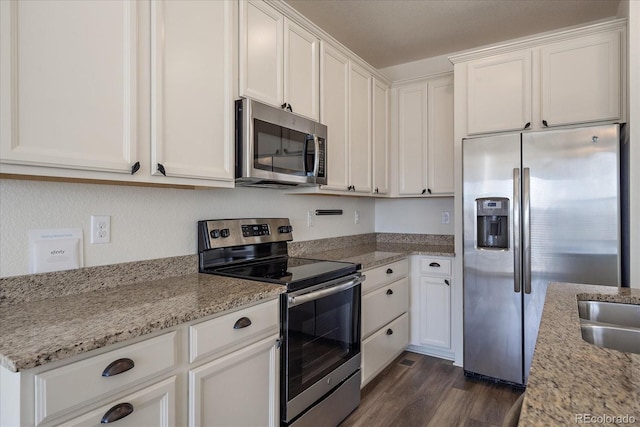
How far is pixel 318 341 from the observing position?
6.11 feet

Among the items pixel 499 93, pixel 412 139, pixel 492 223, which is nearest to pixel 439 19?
pixel 499 93

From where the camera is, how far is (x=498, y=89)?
267cm

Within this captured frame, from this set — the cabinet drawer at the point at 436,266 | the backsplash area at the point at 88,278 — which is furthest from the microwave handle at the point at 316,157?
the cabinet drawer at the point at 436,266

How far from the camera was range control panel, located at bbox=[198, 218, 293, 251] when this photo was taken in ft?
6.34

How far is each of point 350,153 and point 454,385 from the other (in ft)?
5.93

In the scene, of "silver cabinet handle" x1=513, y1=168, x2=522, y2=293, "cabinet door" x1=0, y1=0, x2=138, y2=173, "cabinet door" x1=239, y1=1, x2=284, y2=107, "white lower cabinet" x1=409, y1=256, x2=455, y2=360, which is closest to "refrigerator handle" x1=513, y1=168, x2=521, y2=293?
"silver cabinet handle" x1=513, y1=168, x2=522, y2=293

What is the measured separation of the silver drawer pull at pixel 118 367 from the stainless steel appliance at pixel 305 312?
70 cm

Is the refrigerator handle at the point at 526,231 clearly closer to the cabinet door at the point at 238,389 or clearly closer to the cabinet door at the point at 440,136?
the cabinet door at the point at 440,136

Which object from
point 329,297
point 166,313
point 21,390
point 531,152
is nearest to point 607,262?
point 531,152

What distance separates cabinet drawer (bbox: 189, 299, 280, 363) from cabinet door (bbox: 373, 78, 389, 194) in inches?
71.6

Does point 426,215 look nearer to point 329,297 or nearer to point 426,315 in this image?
point 426,315

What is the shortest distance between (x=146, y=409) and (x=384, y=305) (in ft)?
5.96

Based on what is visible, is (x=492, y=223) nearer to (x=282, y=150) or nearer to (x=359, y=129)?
(x=359, y=129)

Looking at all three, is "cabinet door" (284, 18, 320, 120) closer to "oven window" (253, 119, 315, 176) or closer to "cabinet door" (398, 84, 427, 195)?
"oven window" (253, 119, 315, 176)
